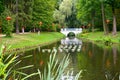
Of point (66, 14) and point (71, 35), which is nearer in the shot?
point (71, 35)

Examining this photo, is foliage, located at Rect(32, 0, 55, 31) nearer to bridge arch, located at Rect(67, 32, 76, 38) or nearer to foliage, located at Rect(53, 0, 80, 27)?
bridge arch, located at Rect(67, 32, 76, 38)

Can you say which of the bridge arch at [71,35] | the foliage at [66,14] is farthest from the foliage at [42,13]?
the foliage at [66,14]

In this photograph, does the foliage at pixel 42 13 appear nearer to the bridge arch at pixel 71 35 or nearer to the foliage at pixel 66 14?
the bridge arch at pixel 71 35

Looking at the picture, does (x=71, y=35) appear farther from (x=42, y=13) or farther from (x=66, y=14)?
(x=42, y=13)

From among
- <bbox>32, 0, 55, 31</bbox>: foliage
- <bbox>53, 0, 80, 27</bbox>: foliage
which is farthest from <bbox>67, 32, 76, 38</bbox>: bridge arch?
<bbox>32, 0, 55, 31</bbox>: foliage

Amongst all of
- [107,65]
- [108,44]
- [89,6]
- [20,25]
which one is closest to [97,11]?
[89,6]

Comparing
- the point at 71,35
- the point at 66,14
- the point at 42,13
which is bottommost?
the point at 71,35

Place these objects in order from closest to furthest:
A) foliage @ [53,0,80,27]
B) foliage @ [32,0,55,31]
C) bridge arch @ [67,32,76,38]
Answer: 1. foliage @ [32,0,55,31]
2. bridge arch @ [67,32,76,38]
3. foliage @ [53,0,80,27]

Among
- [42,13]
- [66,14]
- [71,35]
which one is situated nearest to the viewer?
[42,13]

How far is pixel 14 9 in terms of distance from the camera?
5981 cm

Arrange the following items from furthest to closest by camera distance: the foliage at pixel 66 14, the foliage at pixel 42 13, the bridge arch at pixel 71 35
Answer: the foliage at pixel 66 14 < the bridge arch at pixel 71 35 < the foliage at pixel 42 13

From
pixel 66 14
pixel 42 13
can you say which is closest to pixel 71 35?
pixel 66 14

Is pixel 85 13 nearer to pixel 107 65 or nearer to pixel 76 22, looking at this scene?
pixel 76 22

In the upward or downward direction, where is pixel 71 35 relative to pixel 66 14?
downward
